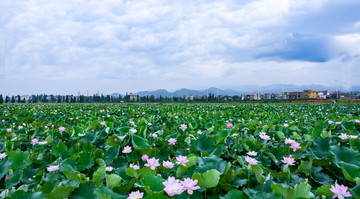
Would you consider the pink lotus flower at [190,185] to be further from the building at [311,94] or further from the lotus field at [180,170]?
the building at [311,94]

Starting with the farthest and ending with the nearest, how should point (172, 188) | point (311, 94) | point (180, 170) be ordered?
point (311, 94)
point (180, 170)
point (172, 188)

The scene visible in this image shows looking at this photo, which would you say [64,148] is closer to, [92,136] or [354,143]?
[92,136]

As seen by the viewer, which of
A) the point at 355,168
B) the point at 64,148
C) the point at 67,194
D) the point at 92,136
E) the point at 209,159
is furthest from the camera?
the point at 92,136

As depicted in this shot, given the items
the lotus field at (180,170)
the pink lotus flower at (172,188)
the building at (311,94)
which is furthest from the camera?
the building at (311,94)

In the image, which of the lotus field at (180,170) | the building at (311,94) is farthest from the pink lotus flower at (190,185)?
the building at (311,94)

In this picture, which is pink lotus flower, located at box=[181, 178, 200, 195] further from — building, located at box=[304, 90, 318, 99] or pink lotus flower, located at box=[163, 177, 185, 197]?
building, located at box=[304, 90, 318, 99]

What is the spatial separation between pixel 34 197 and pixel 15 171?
2.56ft

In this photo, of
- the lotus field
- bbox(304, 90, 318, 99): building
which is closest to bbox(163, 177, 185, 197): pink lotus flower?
the lotus field

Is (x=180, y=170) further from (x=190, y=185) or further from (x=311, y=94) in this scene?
(x=311, y=94)

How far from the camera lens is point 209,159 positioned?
163cm

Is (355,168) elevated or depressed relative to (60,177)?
elevated

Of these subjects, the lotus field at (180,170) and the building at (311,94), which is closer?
the lotus field at (180,170)

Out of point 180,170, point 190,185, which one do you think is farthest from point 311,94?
point 190,185

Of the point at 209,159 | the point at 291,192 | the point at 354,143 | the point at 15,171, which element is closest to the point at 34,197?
the point at 15,171
